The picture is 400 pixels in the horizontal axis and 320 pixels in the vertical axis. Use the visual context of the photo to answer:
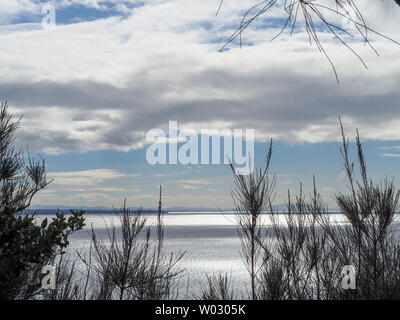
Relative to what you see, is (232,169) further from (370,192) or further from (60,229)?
(60,229)

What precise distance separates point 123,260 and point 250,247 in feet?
7.57

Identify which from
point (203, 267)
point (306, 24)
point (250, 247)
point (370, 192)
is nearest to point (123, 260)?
point (250, 247)

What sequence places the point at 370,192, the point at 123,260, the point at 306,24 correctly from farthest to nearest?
the point at 123,260 < the point at 370,192 < the point at 306,24

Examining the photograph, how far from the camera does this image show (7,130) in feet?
28.0

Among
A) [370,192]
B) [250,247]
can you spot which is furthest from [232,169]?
[370,192]

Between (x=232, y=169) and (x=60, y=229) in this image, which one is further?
(x=232, y=169)
